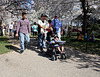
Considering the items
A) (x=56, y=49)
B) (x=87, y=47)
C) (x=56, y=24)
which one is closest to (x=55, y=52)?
(x=56, y=49)

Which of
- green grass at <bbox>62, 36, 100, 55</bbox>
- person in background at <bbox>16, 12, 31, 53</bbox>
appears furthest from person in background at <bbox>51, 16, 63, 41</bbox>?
green grass at <bbox>62, 36, 100, 55</bbox>

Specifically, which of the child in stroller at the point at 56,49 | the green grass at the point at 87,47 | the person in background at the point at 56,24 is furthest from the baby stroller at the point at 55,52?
the green grass at the point at 87,47

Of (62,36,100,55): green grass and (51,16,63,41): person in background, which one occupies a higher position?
(51,16,63,41): person in background

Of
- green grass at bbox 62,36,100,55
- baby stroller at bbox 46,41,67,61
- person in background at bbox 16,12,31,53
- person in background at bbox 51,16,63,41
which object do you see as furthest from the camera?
green grass at bbox 62,36,100,55

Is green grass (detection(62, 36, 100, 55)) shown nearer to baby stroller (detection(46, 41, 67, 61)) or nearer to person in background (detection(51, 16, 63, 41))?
person in background (detection(51, 16, 63, 41))

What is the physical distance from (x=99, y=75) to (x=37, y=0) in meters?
8.34

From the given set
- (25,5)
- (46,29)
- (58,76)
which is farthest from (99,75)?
(25,5)

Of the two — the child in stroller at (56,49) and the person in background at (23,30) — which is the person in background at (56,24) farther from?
the person in background at (23,30)

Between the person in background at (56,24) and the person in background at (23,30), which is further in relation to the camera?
the person in background at (56,24)

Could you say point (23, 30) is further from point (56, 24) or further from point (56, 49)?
point (56, 49)

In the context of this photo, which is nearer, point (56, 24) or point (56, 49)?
point (56, 49)

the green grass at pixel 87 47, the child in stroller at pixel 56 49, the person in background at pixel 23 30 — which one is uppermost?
the person in background at pixel 23 30

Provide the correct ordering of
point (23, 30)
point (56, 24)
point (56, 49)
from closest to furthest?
point (56, 49)
point (23, 30)
point (56, 24)

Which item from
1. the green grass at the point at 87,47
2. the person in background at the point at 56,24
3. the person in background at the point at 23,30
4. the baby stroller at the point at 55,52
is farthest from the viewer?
the green grass at the point at 87,47
